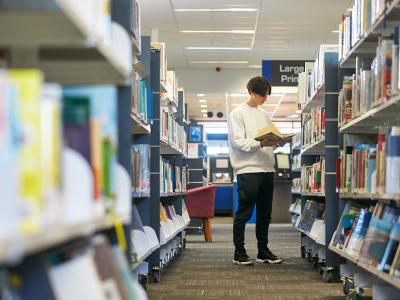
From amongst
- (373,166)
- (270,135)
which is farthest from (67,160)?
(270,135)

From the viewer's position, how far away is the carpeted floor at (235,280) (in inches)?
156

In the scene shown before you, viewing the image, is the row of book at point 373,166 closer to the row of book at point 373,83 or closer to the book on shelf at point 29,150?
the row of book at point 373,83

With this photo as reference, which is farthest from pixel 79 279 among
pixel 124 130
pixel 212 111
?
pixel 212 111

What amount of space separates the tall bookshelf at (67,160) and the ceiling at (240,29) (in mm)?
6925

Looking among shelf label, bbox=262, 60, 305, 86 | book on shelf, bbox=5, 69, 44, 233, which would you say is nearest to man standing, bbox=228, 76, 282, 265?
book on shelf, bbox=5, 69, 44, 233

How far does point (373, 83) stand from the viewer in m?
3.36

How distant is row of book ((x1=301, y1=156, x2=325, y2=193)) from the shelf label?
169 inches

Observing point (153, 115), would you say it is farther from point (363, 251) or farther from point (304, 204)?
point (304, 204)

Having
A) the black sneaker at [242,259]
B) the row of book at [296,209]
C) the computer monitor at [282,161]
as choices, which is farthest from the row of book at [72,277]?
the computer monitor at [282,161]

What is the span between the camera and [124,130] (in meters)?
2.24

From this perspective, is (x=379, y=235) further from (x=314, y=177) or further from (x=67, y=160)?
(x=314, y=177)

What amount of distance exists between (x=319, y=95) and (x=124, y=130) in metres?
3.54

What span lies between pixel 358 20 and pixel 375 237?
145 cm

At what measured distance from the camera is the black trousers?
5.30 m
